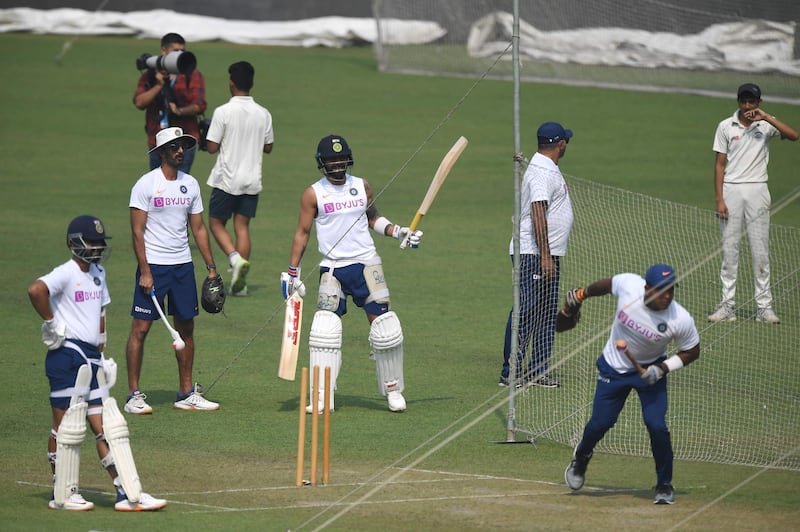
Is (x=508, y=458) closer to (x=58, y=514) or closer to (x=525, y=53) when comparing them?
(x=58, y=514)

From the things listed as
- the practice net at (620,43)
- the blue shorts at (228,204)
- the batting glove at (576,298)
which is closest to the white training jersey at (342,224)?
the batting glove at (576,298)

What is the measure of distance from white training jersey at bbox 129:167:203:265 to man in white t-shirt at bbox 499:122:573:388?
9.88 ft

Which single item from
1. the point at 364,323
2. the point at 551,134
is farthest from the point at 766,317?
the point at 364,323

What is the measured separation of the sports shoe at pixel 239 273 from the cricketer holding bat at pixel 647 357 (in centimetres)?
661

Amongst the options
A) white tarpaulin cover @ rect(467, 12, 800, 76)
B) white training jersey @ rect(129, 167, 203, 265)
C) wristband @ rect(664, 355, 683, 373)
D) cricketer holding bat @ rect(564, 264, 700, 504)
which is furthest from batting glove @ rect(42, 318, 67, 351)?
white tarpaulin cover @ rect(467, 12, 800, 76)

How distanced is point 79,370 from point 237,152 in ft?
24.0

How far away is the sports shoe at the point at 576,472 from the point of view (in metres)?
9.23

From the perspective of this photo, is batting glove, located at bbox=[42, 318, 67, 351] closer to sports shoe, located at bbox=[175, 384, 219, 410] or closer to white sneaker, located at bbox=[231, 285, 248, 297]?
sports shoe, located at bbox=[175, 384, 219, 410]

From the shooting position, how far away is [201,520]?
28.0 feet

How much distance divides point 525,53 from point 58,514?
85.7ft

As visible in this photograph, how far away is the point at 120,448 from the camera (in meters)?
8.48

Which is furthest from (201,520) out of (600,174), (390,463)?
(600,174)

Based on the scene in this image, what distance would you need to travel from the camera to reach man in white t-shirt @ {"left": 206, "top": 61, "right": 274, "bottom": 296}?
51.2ft

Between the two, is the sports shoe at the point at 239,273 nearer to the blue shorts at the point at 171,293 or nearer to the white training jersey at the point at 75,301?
the blue shorts at the point at 171,293
